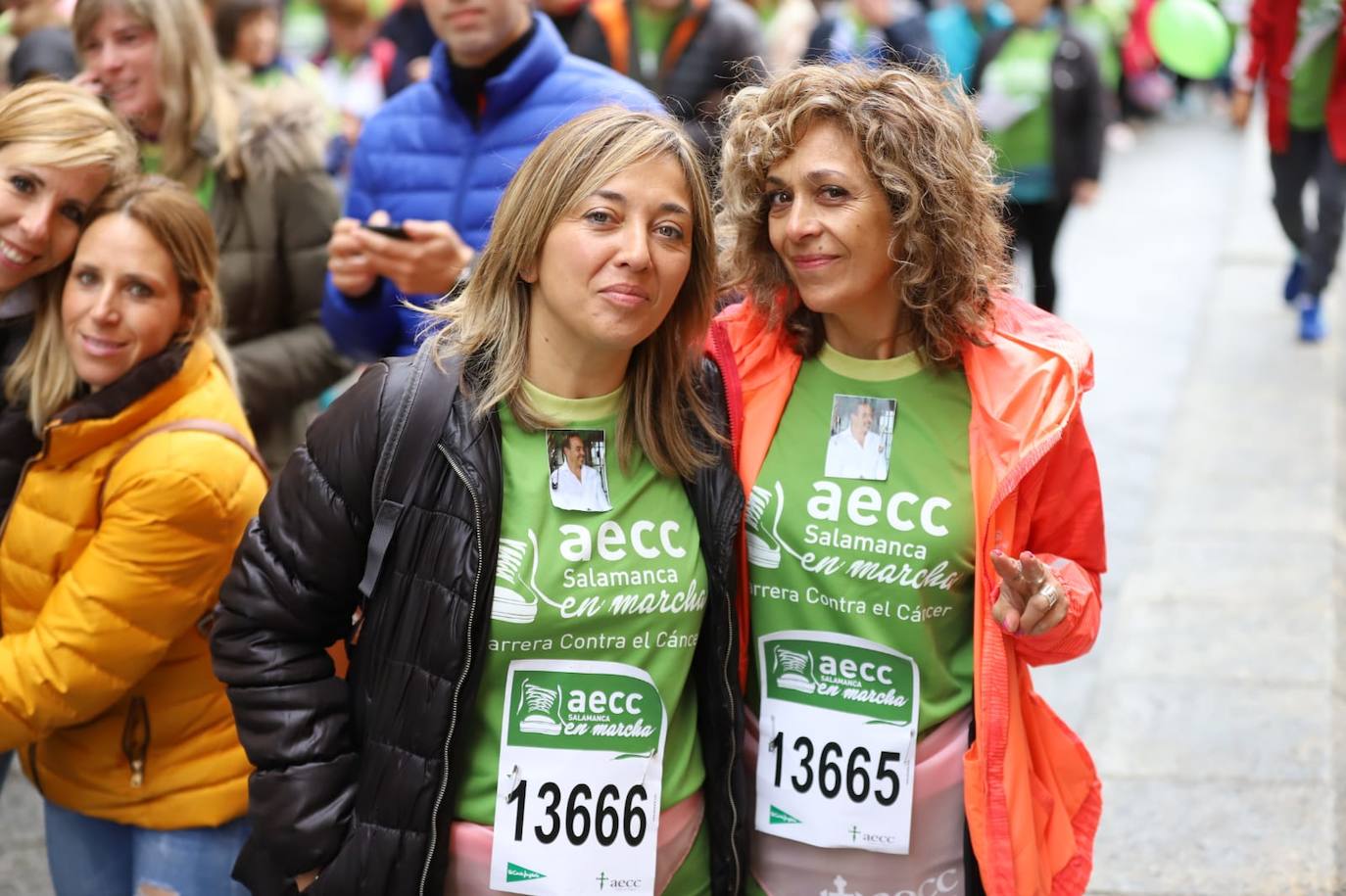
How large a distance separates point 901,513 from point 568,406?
58 centimetres

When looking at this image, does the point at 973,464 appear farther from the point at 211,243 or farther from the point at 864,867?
the point at 211,243

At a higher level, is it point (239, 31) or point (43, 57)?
point (43, 57)

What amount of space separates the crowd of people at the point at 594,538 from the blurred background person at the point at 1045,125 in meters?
5.65

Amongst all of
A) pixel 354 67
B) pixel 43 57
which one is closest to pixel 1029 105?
pixel 354 67

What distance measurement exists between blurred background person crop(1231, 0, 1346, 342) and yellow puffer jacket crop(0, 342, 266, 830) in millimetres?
4509

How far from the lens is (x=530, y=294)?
2.61 metres

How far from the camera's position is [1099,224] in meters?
12.8

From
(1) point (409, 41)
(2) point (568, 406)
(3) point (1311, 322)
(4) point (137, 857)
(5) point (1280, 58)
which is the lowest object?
(3) point (1311, 322)

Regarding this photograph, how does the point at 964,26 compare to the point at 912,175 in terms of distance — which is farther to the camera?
the point at 964,26

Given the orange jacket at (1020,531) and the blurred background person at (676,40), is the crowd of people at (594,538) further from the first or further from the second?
the blurred background person at (676,40)

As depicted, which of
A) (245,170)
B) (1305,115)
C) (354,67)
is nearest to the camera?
(245,170)

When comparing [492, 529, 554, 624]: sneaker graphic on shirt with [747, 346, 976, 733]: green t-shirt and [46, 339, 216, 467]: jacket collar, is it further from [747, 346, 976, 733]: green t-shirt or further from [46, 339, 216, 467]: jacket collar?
[46, 339, 216, 467]: jacket collar

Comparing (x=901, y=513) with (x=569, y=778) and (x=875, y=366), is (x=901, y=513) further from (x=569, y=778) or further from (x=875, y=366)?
(x=569, y=778)

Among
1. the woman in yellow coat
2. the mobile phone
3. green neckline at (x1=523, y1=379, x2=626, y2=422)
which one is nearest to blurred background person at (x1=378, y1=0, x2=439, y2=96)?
the mobile phone
